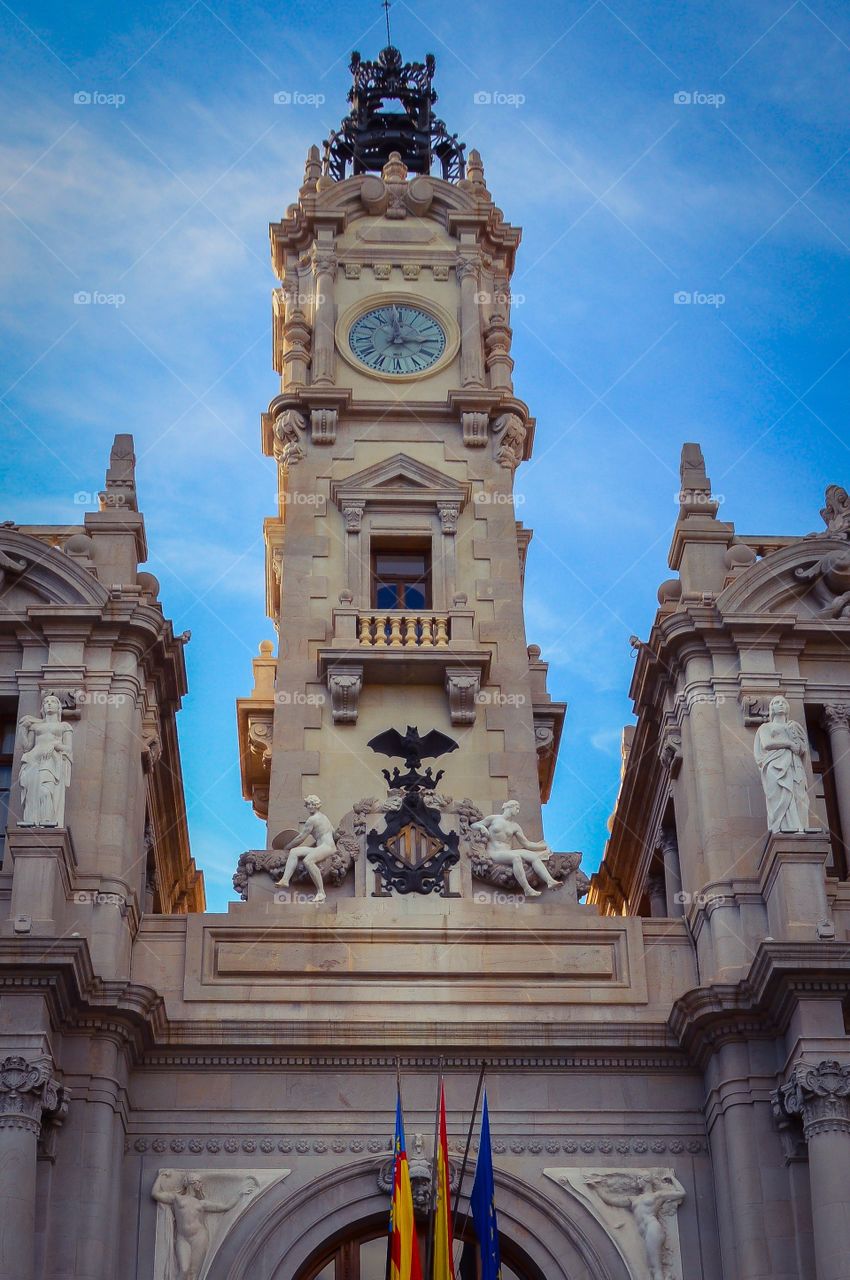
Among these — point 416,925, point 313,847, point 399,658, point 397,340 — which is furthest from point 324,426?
point 416,925

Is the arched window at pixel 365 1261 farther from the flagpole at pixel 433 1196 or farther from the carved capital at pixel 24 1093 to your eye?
the carved capital at pixel 24 1093

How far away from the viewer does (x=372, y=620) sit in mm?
38781

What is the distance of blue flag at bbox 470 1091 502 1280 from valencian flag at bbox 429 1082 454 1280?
38 cm

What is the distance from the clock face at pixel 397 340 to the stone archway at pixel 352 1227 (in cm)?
1659

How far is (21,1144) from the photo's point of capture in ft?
96.1

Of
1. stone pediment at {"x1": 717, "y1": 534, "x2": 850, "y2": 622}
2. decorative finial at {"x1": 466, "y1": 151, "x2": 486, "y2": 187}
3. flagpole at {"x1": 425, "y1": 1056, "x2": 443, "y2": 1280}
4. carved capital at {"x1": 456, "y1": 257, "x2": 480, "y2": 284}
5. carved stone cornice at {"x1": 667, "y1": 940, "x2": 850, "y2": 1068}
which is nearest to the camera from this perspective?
flagpole at {"x1": 425, "y1": 1056, "x2": 443, "y2": 1280}

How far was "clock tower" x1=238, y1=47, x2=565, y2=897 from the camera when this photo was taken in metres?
37.6

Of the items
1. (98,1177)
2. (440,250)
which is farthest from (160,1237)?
(440,250)

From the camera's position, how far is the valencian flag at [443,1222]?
29.4 meters

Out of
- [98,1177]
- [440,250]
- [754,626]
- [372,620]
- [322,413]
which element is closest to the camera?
[98,1177]

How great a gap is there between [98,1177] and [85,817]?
5.66 m

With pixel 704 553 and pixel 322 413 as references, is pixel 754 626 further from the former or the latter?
pixel 322 413

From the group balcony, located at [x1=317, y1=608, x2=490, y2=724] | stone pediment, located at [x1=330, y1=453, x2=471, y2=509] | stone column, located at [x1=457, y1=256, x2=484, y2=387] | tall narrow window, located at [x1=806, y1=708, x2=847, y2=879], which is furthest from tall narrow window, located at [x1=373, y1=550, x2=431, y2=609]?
tall narrow window, located at [x1=806, y1=708, x2=847, y2=879]

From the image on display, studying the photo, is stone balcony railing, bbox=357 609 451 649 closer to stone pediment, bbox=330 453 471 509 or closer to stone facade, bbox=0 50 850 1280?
stone facade, bbox=0 50 850 1280
